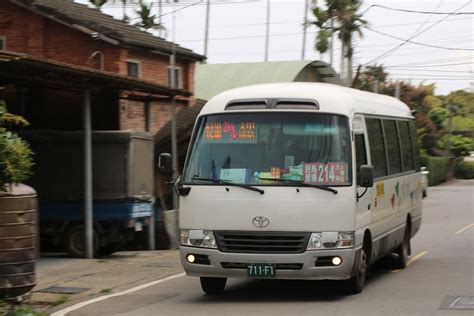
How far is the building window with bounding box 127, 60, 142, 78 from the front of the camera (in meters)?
25.1

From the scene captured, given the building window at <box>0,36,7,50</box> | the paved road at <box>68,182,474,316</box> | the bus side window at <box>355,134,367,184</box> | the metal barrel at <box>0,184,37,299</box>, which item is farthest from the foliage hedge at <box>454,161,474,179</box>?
the metal barrel at <box>0,184,37,299</box>

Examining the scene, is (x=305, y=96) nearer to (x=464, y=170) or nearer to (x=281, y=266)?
(x=281, y=266)

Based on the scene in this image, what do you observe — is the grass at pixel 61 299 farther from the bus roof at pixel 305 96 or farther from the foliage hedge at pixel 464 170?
the foliage hedge at pixel 464 170

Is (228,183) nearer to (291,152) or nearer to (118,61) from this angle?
(291,152)

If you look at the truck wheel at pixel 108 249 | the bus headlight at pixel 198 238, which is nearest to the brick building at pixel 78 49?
the truck wheel at pixel 108 249

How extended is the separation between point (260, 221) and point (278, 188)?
1.49 feet

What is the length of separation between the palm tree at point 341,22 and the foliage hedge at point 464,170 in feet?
78.3

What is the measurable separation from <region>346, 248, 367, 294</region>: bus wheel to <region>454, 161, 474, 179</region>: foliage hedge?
57987mm

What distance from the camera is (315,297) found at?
35.4 ft

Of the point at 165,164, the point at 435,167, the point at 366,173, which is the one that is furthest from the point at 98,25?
the point at 435,167

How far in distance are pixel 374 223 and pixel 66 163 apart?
8407 mm

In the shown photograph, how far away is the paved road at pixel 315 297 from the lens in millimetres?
9812

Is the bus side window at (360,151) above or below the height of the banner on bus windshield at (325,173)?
above

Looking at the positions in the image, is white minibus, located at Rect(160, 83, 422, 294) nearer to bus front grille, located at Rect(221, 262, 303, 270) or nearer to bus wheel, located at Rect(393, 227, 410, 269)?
bus front grille, located at Rect(221, 262, 303, 270)
